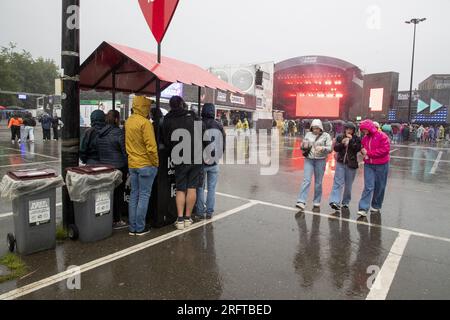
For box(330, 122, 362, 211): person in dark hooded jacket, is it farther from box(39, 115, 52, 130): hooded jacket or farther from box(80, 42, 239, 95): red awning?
box(39, 115, 52, 130): hooded jacket

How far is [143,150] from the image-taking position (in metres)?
4.63

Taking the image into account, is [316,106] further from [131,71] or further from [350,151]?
[131,71]

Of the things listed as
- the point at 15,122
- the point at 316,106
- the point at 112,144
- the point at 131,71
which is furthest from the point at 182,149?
the point at 316,106

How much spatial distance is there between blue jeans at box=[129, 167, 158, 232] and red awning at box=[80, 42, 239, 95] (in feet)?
4.14

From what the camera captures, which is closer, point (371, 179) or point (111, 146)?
point (111, 146)

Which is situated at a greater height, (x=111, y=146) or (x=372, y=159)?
(x=111, y=146)

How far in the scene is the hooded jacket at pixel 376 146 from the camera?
5.95 m

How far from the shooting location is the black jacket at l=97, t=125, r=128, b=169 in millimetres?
4930

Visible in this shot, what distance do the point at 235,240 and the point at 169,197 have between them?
4.00 ft

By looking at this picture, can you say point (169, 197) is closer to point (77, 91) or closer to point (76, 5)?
point (77, 91)

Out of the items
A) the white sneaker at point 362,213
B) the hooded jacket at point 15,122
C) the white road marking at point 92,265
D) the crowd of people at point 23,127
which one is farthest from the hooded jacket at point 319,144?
the hooded jacket at point 15,122

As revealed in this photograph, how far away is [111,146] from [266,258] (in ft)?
8.64

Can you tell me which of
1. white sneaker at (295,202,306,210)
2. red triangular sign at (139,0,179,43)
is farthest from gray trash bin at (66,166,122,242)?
white sneaker at (295,202,306,210)

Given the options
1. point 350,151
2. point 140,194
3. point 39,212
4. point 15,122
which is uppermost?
point 15,122
